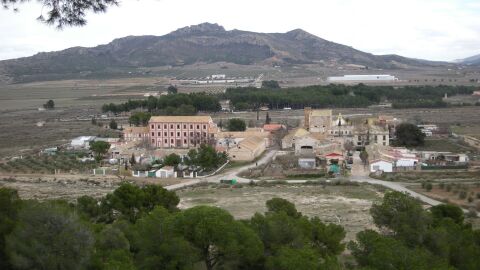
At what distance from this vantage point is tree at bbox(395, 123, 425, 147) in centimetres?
4131

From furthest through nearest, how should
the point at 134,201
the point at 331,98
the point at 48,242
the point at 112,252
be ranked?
1. the point at 331,98
2. the point at 134,201
3. the point at 112,252
4. the point at 48,242

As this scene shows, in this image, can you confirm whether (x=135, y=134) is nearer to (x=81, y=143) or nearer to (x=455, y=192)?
(x=81, y=143)

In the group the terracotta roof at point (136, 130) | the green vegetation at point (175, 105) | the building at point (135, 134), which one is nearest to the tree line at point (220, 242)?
the building at point (135, 134)

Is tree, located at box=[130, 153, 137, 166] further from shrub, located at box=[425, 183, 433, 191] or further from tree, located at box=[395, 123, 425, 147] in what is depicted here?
tree, located at box=[395, 123, 425, 147]

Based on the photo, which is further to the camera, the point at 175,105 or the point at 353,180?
the point at 175,105

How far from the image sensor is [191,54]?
17075 centimetres

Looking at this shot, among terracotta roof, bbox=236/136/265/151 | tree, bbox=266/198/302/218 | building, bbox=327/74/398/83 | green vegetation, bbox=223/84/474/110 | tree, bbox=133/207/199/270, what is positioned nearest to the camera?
tree, bbox=133/207/199/270

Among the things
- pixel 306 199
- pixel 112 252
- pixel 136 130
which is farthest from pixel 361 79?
pixel 112 252

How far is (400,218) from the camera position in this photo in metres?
14.3

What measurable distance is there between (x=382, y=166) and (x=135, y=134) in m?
20.5

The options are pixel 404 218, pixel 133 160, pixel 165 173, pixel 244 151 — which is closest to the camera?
pixel 404 218

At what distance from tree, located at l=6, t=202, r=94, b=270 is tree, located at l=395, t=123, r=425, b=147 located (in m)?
33.9

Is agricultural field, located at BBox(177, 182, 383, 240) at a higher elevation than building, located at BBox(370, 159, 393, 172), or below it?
below

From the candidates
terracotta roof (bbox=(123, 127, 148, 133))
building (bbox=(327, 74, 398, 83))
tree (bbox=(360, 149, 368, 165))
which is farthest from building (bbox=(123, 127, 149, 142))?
building (bbox=(327, 74, 398, 83))
